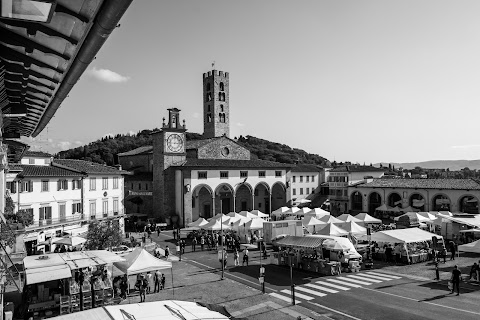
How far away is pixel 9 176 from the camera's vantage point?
21922 mm

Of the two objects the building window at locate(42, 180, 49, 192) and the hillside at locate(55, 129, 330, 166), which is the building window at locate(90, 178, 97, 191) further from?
the hillside at locate(55, 129, 330, 166)

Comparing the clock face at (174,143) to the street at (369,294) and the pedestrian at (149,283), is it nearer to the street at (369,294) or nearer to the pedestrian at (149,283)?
the street at (369,294)

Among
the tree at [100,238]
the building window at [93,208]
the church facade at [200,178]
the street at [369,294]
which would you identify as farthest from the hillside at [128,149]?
the street at [369,294]

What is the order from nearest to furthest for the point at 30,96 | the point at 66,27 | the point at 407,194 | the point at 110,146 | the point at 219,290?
the point at 66,27, the point at 30,96, the point at 219,290, the point at 407,194, the point at 110,146

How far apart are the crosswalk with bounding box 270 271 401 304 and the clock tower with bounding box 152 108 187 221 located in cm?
3366

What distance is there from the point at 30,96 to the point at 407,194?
53459mm

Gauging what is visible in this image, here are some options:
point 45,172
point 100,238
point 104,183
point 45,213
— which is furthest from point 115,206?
point 100,238

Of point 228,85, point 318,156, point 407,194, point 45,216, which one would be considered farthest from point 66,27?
point 318,156

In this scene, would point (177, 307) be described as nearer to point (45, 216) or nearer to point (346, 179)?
point (45, 216)

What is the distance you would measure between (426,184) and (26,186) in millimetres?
47563

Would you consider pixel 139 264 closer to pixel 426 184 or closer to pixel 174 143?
pixel 174 143

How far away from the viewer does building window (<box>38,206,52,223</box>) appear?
33.2 m

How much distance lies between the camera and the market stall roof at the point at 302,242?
24.7 meters

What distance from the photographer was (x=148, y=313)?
271 inches
